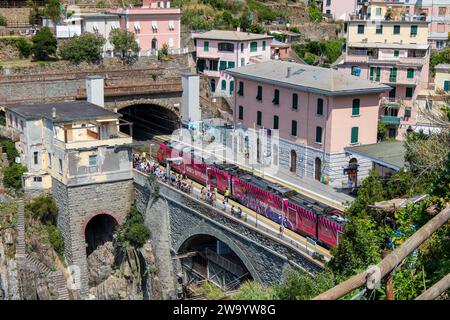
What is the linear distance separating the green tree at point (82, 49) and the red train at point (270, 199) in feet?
61.9

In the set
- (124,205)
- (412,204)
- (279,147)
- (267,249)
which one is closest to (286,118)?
(279,147)

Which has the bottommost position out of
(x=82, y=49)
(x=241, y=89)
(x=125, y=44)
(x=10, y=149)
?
(x=10, y=149)

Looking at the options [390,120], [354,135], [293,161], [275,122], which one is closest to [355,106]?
[354,135]

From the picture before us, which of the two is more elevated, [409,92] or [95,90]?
[95,90]

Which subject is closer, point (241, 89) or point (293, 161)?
point (293, 161)

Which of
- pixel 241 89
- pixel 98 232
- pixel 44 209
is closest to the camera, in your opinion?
pixel 44 209

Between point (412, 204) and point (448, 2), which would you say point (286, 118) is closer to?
point (412, 204)

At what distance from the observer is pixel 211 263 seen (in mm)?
42438

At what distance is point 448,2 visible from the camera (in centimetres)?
7838

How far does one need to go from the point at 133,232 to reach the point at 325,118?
1496cm

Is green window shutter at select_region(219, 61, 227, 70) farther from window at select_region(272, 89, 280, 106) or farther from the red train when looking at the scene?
the red train

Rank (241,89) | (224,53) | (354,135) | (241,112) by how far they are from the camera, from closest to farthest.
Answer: (354,135) → (241,89) → (241,112) → (224,53)

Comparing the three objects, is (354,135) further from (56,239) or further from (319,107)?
(56,239)

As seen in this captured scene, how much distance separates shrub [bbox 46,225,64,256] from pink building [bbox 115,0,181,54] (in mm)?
26652
